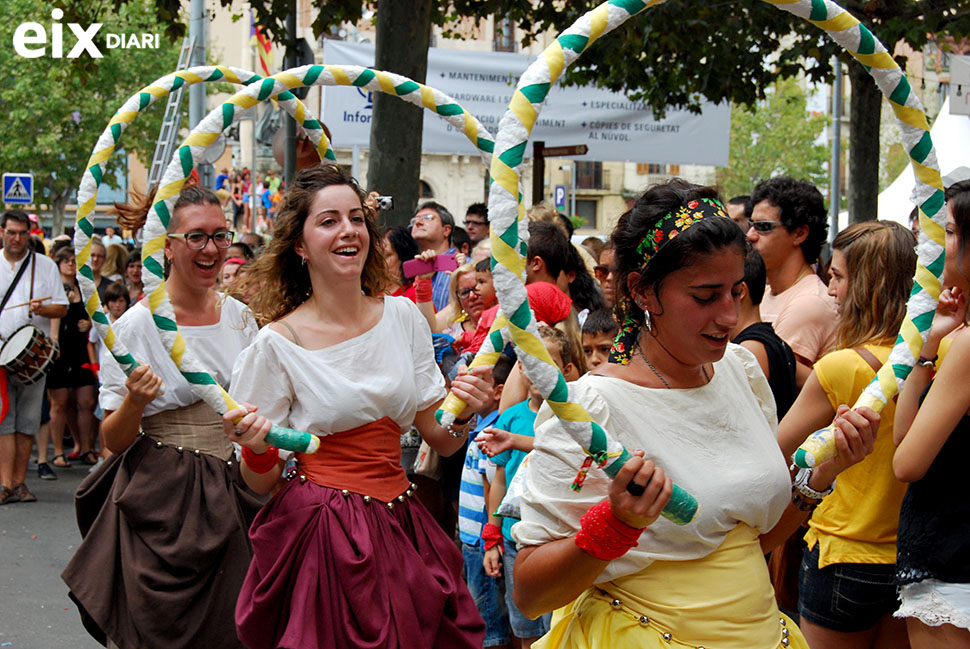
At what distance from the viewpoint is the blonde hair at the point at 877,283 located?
12.2 feet

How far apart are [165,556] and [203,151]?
1.67m

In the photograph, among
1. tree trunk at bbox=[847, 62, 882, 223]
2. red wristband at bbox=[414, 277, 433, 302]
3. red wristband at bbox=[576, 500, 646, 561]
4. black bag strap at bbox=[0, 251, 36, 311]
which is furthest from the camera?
tree trunk at bbox=[847, 62, 882, 223]

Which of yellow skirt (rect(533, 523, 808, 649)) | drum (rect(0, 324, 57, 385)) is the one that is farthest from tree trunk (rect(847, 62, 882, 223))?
yellow skirt (rect(533, 523, 808, 649))

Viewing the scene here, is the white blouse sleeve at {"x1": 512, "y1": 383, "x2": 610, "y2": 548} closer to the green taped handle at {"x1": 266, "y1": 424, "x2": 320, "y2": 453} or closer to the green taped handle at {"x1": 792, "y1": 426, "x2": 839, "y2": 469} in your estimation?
the green taped handle at {"x1": 792, "y1": 426, "x2": 839, "y2": 469}

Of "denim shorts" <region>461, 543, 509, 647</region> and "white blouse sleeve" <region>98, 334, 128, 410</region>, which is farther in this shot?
"denim shorts" <region>461, 543, 509, 647</region>

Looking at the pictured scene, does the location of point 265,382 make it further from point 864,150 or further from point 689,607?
point 864,150

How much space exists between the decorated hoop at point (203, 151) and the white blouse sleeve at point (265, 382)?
86 millimetres

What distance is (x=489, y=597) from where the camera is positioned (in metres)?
5.05

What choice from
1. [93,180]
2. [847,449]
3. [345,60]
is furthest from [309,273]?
[345,60]

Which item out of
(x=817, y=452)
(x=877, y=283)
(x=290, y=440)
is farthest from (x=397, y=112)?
(x=817, y=452)

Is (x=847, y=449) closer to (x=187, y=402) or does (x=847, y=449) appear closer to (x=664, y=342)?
(x=664, y=342)

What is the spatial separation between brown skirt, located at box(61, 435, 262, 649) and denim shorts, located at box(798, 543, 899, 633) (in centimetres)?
226

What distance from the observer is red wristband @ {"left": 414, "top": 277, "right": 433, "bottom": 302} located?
586cm

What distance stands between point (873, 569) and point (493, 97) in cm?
983
